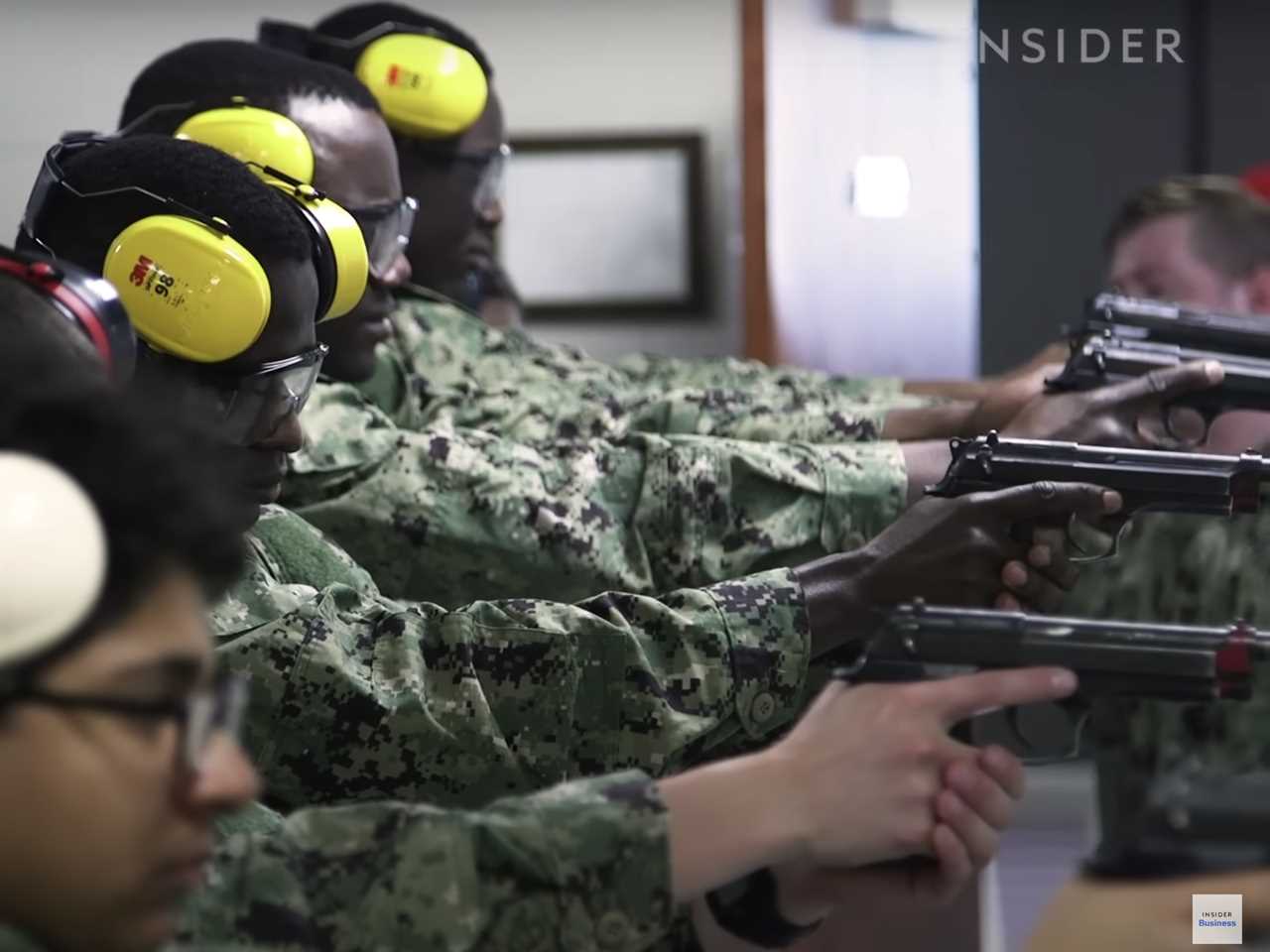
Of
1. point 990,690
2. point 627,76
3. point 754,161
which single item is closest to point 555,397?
point 754,161

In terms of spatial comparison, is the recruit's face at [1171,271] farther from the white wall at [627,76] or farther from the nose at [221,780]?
the nose at [221,780]

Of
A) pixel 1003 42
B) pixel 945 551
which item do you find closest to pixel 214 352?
pixel 945 551

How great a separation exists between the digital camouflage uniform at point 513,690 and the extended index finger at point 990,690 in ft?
1.63

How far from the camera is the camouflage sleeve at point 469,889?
1.28 meters

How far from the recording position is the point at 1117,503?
194 cm

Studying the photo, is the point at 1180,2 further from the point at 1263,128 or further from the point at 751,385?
the point at 751,385

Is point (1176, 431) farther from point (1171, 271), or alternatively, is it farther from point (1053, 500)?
point (1171, 271)

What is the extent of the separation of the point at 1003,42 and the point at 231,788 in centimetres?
317

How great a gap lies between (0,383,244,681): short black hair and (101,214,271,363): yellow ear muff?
0.70 m

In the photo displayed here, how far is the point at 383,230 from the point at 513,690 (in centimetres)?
84

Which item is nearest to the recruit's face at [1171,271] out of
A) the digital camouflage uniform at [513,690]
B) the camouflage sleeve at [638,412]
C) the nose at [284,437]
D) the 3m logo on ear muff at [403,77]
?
the camouflage sleeve at [638,412]

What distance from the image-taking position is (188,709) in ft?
3.51

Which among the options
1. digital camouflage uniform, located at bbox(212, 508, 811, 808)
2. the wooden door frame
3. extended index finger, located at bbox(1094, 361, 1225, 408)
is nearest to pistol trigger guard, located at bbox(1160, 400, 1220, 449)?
extended index finger, located at bbox(1094, 361, 1225, 408)

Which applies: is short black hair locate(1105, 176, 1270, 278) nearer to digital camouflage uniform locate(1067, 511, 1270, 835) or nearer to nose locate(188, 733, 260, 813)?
digital camouflage uniform locate(1067, 511, 1270, 835)
